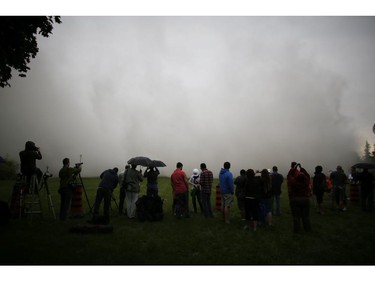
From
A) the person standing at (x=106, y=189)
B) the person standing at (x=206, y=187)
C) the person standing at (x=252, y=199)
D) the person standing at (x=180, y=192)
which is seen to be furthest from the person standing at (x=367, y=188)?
the person standing at (x=106, y=189)

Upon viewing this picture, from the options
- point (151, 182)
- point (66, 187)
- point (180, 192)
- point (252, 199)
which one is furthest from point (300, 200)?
point (66, 187)

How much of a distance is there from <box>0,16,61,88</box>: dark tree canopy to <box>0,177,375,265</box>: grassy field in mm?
6913

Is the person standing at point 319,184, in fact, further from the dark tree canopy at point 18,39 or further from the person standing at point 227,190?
the dark tree canopy at point 18,39

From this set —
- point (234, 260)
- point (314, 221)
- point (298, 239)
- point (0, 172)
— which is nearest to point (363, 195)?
point (314, 221)

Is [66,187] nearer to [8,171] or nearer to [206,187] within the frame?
[206,187]

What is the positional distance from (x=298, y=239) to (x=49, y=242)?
8.20 meters

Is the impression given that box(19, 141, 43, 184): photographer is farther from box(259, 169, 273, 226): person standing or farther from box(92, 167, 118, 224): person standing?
box(259, 169, 273, 226): person standing

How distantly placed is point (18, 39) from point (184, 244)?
1093 cm

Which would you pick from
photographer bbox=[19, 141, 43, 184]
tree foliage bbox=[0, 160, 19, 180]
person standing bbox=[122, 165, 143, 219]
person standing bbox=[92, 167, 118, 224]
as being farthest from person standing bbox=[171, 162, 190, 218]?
tree foliage bbox=[0, 160, 19, 180]

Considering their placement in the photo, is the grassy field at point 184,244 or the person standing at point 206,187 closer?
the grassy field at point 184,244

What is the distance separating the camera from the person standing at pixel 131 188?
11484 millimetres

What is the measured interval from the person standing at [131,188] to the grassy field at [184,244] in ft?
3.32

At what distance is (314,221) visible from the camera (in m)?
11.2

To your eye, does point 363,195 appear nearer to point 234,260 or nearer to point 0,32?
point 234,260
